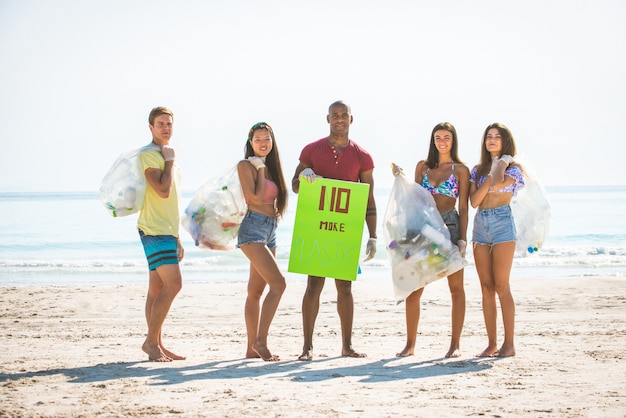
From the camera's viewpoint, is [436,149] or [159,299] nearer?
[159,299]

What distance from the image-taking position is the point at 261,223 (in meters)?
6.34

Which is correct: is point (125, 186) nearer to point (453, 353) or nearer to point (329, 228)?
point (329, 228)

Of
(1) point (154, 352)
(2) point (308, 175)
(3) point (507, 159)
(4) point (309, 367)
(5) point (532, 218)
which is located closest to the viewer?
(4) point (309, 367)

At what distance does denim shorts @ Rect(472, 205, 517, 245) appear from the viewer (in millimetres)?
6438

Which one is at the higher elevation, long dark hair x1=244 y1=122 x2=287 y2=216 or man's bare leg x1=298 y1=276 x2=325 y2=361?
long dark hair x1=244 y1=122 x2=287 y2=216

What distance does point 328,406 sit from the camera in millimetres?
4828

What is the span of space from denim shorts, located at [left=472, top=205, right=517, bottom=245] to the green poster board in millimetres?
1033

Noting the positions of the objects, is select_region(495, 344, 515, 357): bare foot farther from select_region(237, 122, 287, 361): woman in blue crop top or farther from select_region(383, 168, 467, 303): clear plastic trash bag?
select_region(237, 122, 287, 361): woman in blue crop top

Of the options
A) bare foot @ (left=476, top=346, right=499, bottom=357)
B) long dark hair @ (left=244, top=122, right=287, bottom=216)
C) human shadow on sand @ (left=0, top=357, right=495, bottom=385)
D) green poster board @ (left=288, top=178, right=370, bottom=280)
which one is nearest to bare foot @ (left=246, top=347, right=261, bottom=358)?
human shadow on sand @ (left=0, top=357, right=495, bottom=385)

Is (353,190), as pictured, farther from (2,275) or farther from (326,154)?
(2,275)

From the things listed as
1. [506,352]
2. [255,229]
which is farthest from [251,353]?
[506,352]

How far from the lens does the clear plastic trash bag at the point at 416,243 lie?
6383 millimetres

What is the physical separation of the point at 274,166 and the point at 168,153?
0.92 metres

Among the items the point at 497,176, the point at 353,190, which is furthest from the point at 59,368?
the point at 497,176
